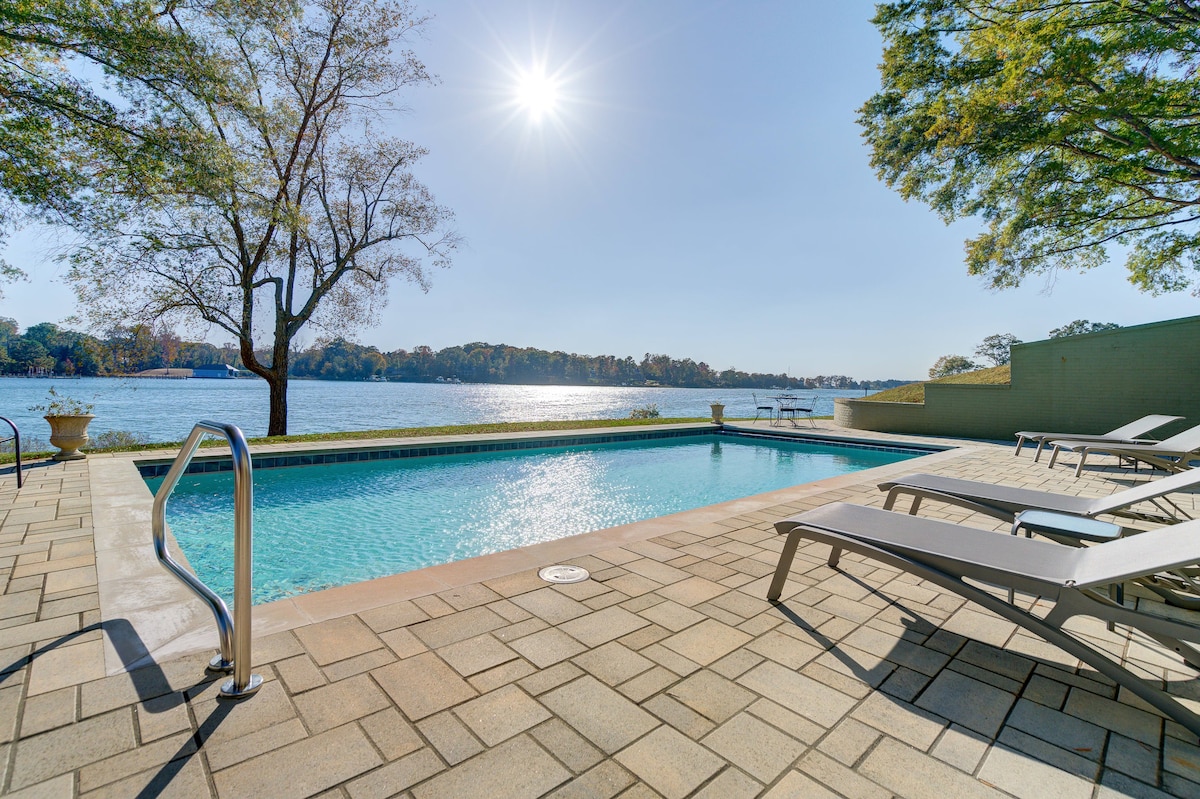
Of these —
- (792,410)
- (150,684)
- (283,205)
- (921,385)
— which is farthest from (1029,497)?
(921,385)

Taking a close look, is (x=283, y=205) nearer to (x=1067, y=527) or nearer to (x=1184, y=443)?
(x=1067, y=527)

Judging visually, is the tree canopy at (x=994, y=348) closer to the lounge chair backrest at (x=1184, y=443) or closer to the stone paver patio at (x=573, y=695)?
the lounge chair backrest at (x=1184, y=443)

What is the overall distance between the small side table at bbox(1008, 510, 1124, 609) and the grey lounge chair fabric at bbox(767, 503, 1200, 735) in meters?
0.30

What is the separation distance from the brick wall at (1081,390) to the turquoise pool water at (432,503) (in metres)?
2.97

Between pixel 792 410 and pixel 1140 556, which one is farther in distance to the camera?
pixel 792 410

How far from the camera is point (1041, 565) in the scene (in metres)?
1.93

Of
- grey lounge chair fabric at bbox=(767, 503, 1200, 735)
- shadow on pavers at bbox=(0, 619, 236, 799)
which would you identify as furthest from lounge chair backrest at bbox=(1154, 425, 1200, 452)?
shadow on pavers at bbox=(0, 619, 236, 799)

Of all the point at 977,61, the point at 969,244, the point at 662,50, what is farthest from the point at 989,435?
the point at 662,50

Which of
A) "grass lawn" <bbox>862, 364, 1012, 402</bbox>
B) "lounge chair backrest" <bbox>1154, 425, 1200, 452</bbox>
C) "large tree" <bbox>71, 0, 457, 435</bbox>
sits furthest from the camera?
"grass lawn" <bbox>862, 364, 1012, 402</bbox>

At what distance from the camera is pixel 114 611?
239 centimetres

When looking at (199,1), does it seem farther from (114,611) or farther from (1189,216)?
(1189,216)

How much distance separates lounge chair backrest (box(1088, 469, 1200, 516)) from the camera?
254 cm

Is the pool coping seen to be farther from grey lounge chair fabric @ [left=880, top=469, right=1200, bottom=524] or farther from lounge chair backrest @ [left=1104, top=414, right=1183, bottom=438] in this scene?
→ lounge chair backrest @ [left=1104, top=414, right=1183, bottom=438]

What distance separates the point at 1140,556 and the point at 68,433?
1019 cm
